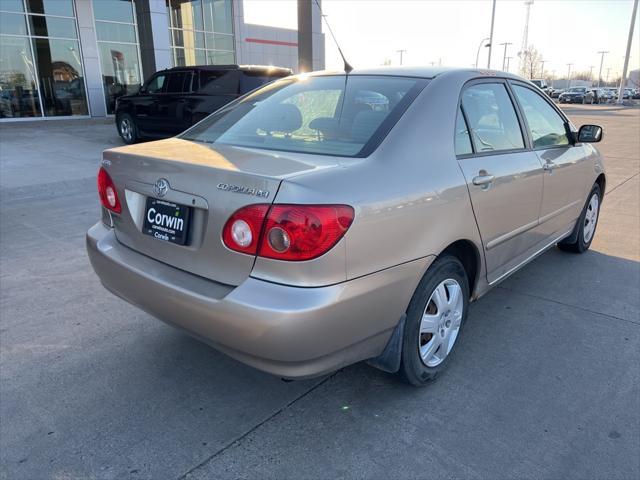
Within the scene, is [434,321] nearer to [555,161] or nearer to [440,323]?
[440,323]

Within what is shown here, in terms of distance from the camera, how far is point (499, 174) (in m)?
2.95

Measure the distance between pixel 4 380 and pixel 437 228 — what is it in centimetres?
249

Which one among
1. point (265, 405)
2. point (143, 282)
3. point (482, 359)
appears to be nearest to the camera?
point (143, 282)

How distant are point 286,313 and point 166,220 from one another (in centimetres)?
82

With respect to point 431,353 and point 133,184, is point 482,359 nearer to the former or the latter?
point 431,353

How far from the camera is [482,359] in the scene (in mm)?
3041

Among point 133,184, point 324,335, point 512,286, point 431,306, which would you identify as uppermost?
point 133,184

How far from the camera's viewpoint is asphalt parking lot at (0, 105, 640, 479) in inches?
87.1

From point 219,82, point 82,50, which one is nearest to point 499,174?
point 219,82

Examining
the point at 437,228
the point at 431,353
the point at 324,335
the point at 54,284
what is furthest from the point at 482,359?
the point at 54,284

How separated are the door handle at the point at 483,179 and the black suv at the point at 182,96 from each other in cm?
822

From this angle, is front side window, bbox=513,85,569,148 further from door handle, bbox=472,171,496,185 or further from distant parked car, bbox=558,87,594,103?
distant parked car, bbox=558,87,594,103

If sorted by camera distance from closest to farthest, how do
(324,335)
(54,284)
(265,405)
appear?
(324,335) < (265,405) < (54,284)

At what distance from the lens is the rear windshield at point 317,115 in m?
2.53
